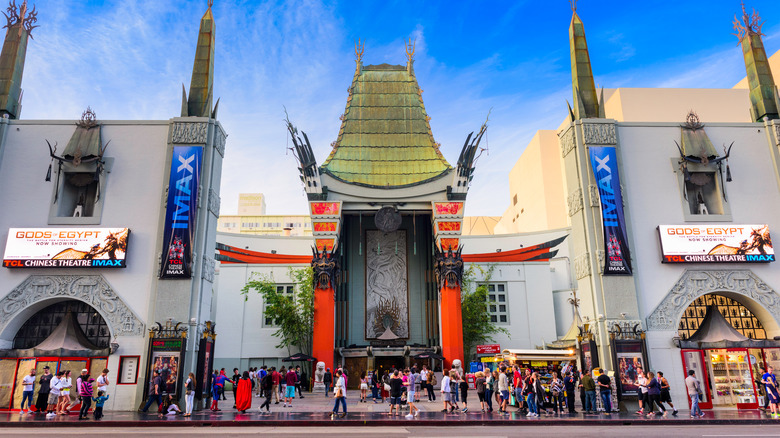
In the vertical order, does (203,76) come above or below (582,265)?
above

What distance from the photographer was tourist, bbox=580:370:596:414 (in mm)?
18109

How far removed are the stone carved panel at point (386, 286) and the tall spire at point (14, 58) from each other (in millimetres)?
21870

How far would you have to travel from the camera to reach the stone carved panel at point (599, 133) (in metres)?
22.9

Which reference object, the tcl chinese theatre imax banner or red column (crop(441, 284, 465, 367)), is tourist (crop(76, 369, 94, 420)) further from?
the tcl chinese theatre imax banner

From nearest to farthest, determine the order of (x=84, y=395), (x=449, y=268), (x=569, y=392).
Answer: (x=84, y=395)
(x=569, y=392)
(x=449, y=268)

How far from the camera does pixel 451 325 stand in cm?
3344

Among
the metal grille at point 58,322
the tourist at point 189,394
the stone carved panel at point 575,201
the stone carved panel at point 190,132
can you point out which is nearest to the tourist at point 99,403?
the tourist at point 189,394

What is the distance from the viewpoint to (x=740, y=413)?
18547 mm

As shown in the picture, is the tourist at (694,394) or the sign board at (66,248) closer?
the tourist at (694,394)

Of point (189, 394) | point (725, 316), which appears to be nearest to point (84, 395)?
point (189, 394)

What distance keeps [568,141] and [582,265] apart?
5.59 meters

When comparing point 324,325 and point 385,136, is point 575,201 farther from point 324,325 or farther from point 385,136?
point 385,136

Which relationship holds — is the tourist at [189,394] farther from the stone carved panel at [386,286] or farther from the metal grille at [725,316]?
the metal grille at [725,316]

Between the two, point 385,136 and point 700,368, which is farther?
point 385,136
